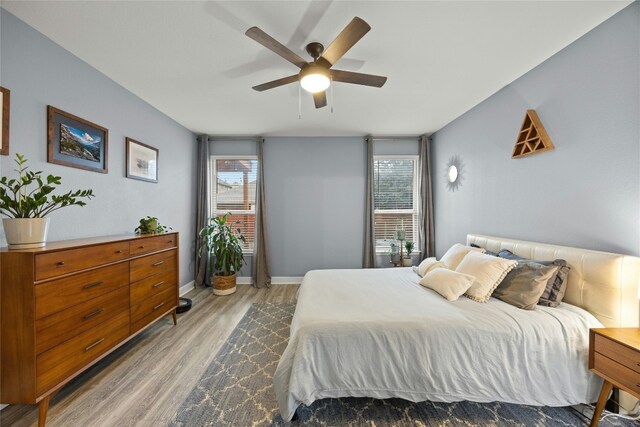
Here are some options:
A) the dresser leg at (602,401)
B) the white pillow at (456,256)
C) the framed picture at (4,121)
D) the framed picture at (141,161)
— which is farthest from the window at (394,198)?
the framed picture at (4,121)

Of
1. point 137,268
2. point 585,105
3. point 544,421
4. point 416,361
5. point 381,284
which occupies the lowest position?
point 544,421

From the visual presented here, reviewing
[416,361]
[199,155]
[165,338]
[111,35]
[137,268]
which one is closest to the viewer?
[416,361]

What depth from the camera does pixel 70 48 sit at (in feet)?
6.86

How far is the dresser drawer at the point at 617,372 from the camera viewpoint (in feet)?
4.21

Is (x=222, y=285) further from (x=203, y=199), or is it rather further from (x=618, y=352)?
(x=618, y=352)

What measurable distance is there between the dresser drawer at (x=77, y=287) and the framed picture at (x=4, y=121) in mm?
1009

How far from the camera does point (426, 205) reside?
429 cm

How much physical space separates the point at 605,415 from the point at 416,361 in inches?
52.2

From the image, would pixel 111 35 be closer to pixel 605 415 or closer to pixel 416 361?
pixel 416 361

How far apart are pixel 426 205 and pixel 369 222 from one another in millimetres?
1040

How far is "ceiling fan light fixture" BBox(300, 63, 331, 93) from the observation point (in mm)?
1905

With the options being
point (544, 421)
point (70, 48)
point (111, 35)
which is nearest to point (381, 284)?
point (544, 421)

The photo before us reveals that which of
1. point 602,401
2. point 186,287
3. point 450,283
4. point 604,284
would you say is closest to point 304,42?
point 450,283

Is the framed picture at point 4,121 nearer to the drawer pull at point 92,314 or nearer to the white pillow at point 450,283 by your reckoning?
the drawer pull at point 92,314
